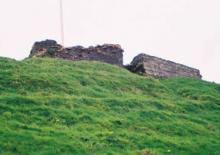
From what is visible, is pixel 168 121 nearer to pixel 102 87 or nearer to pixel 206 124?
pixel 206 124

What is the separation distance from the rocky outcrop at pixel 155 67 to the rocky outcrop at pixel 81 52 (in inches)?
46.5

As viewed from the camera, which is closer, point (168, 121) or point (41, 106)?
point (41, 106)

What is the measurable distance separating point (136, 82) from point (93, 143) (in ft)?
38.4

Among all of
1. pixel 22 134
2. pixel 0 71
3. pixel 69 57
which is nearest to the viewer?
pixel 22 134

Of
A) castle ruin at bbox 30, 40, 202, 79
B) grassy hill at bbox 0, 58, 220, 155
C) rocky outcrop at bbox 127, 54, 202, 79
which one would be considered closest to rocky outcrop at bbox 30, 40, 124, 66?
castle ruin at bbox 30, 40, 202, 79

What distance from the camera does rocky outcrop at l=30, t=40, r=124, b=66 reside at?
3422 centimetres

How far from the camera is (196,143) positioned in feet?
69.2

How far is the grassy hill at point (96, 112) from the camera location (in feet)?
60.7

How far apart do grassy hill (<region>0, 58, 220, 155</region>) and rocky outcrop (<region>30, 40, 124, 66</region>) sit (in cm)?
300

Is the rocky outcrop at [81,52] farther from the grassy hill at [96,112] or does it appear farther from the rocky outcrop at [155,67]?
the grassy hill at [96,112]

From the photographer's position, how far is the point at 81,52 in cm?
3484

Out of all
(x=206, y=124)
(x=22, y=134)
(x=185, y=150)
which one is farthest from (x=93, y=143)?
(x=206, y=124)

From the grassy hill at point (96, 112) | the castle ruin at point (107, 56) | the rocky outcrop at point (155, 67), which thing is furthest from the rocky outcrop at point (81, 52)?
the grassy hill at point (96, 112)

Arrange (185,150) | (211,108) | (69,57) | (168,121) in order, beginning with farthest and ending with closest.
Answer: (69,57)
(211,108)
(168,121)
(185,150)
